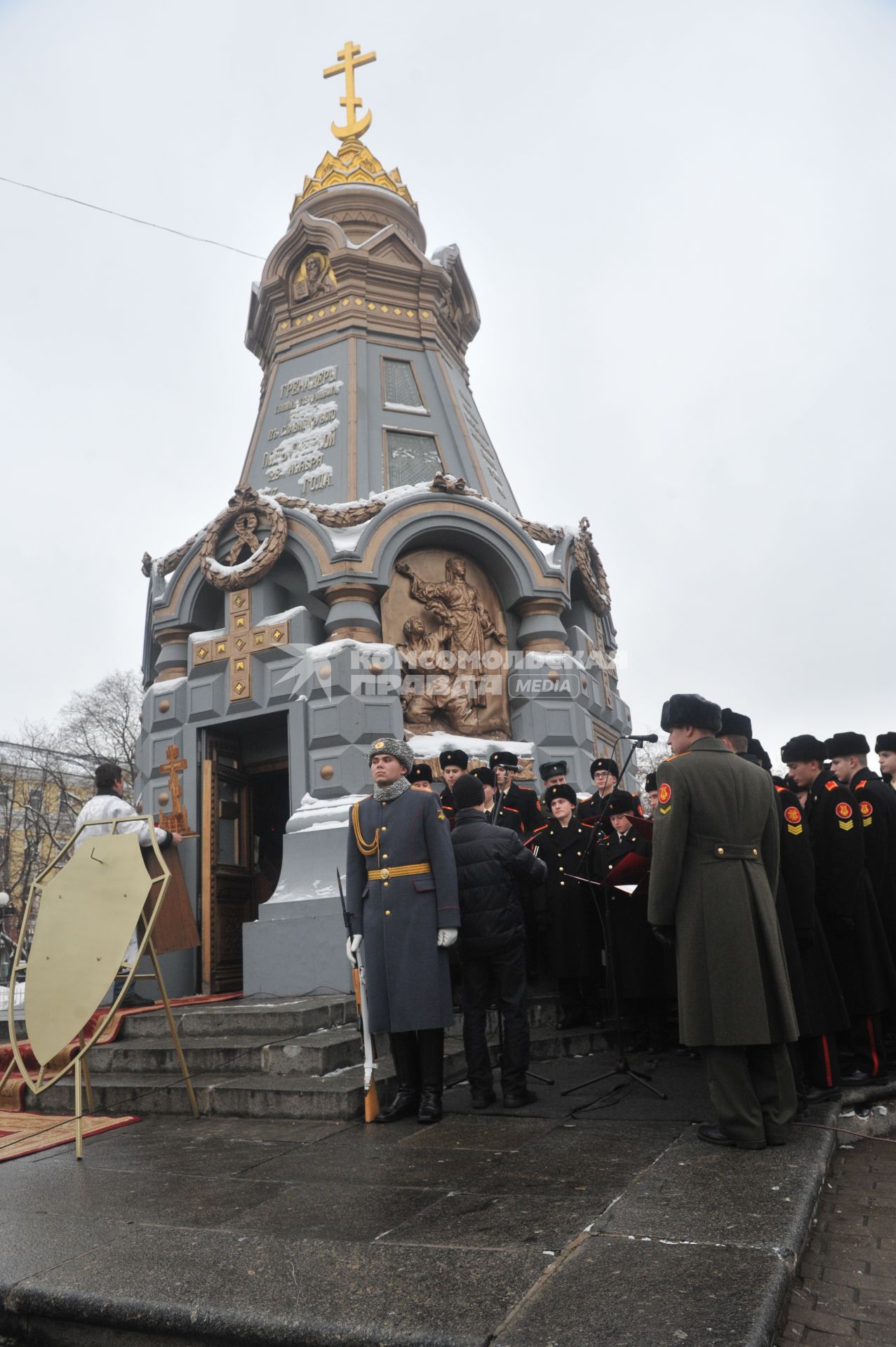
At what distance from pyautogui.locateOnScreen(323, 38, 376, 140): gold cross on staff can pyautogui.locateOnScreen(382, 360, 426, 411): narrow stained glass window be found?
438cm

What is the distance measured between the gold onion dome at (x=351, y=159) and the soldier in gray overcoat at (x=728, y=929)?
12.3m

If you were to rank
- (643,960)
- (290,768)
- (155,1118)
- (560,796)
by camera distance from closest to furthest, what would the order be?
(155,1118) → (643,960) → (560,796) → (290,768)

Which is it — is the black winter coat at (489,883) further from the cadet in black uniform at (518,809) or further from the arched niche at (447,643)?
the arched niche at (447,643)

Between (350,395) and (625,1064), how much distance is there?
889 cm

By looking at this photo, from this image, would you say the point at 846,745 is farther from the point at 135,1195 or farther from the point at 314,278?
the point at 314,278

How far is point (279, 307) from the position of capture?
1338 centimetres

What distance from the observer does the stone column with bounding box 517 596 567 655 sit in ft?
36.3

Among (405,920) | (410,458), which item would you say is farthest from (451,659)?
(405,920)

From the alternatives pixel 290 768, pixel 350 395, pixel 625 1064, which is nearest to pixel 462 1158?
pixel 625 1064

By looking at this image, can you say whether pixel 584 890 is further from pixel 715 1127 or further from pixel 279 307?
pixel 279 307

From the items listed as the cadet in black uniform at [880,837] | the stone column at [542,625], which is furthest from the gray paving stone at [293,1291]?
the stone column at [542,625]

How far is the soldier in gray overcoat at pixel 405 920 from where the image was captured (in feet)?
16.7

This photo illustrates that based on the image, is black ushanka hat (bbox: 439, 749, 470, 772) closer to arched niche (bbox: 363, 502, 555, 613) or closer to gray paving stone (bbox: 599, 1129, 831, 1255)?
arched niche (bbox: 363, 502, 555, 613)

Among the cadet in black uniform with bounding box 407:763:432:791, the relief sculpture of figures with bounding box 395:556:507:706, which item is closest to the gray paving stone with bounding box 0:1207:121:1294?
the cadet in black uniform with bounding box 407:763:432:791
